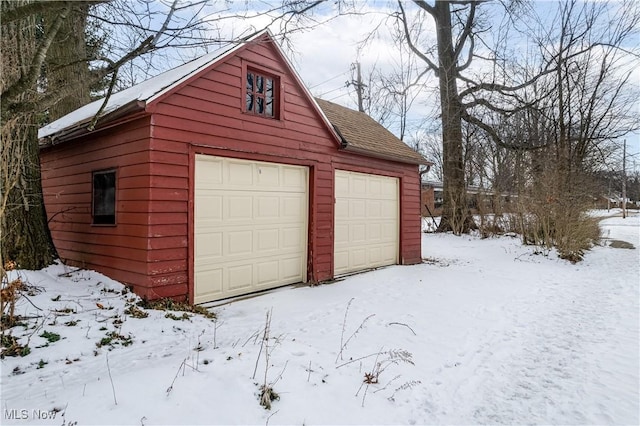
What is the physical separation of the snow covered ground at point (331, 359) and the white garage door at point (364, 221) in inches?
63.1

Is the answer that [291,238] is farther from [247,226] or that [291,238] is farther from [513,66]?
[513,66]

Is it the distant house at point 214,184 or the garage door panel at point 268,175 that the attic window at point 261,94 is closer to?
the distant house at point 214,184

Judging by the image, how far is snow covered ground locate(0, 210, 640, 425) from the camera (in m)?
2.61

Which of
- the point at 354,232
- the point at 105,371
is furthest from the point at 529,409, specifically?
the point at 354,232

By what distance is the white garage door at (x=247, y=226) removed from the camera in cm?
545

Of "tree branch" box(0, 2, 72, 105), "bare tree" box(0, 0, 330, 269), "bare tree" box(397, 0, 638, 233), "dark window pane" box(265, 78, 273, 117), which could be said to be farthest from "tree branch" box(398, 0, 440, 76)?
"tree branch" box(0, 2, 72, 105)

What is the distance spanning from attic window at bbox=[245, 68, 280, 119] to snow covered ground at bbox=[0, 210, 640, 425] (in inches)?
122

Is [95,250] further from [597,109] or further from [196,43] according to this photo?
[597,109]

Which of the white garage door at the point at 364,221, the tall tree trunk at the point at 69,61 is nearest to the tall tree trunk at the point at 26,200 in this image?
the tall tree trunk at the point at 69,61

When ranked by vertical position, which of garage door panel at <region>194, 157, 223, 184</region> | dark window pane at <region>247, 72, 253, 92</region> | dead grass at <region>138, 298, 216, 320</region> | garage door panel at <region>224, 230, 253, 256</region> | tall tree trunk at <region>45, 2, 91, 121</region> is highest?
tall tree trunk at <region>45, 2, 91, 121</region>

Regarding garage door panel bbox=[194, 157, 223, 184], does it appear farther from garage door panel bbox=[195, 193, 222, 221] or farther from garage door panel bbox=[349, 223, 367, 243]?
garage door panel bbox=[349, 223, 367, 243]

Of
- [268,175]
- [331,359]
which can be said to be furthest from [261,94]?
[331,359]

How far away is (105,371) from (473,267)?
8279mm

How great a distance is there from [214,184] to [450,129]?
41.1 feet
